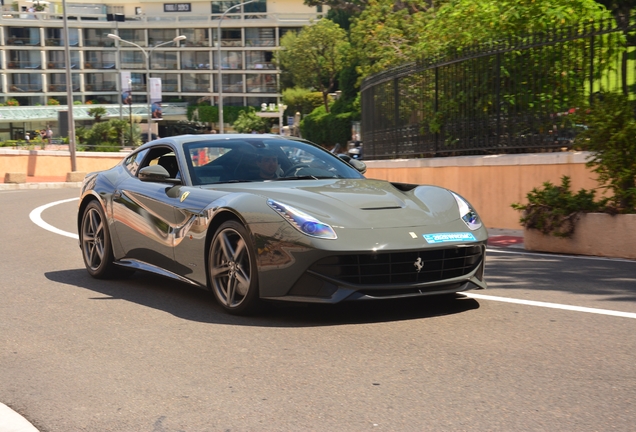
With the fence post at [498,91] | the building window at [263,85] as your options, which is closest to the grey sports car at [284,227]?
the fence post at [498,91]

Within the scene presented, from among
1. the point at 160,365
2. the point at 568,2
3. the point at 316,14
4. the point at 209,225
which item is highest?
the point at 316,14

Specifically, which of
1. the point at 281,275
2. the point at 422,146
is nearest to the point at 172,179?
the point at 281,275

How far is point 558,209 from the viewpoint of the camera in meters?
10.5

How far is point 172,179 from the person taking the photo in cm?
762

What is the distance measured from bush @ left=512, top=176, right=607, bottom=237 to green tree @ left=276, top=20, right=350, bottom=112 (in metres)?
72.7

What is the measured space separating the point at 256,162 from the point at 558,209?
14.1 ft

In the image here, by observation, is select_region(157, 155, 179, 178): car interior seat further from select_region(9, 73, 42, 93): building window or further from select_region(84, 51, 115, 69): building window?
select_region(84, 51, 115, 69): building window

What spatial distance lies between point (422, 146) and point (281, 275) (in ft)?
34.9

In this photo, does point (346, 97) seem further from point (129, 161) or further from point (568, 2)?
point (129, 161)

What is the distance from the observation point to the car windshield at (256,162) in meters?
7.52

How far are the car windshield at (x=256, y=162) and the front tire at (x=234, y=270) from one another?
0.83 m

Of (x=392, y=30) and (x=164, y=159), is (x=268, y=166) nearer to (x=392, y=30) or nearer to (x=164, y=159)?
(x=164, y=159)

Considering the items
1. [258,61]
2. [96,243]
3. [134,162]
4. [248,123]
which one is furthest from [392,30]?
[258,61]

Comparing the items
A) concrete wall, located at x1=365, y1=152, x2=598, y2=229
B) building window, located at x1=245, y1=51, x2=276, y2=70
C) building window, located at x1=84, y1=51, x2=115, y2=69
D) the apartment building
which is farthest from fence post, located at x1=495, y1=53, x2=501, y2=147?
building window, located at x1=84, y1=51, x2=115, y2=69
